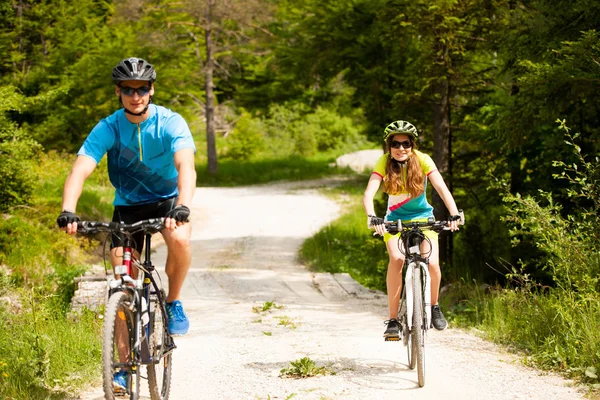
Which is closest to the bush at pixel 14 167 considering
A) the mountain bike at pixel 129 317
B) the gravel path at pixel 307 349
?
the gravel path at pixel 307 349

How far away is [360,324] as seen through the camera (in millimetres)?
8891

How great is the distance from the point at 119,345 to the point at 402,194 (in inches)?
112

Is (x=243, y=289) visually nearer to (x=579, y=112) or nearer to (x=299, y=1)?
(x=579, y=112)

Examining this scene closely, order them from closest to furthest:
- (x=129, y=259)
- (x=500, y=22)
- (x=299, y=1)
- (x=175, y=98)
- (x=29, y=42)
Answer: (x=129, y=259)
(x=500, y=22)
(x=299, y=1)
(x=29, y=42)
(x=175, y=98)

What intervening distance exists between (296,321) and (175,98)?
23599 millimetres

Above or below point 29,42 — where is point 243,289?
below

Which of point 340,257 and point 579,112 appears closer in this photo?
point 579,112

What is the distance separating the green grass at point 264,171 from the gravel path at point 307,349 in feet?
52.3

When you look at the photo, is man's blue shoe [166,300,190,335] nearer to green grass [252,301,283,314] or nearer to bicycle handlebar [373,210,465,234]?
bicycle handlebar [373,210,465,234]

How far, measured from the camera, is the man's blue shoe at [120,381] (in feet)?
14.6

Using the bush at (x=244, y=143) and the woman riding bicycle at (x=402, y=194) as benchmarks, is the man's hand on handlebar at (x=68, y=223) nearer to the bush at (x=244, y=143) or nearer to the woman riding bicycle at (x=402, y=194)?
the woman riding bicycle at (x=402, y=194)

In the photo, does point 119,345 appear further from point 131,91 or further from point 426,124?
point 426,124

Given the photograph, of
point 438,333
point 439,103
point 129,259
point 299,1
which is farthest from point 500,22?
point 299,1

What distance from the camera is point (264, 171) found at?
106ft
